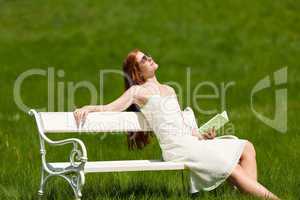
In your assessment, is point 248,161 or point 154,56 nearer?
point 248,161

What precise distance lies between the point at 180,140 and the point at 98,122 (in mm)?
725

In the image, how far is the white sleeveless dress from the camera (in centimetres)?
691

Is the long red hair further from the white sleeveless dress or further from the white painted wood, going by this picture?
the white painted wood

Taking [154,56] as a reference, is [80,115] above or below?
below

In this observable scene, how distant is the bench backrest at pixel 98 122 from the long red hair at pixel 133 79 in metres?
0.14

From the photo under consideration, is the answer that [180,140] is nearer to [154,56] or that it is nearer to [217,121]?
[217,121]

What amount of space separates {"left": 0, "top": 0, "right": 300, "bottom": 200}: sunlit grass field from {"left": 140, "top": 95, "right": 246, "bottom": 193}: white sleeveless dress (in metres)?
0.73

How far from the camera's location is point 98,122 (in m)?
7.19

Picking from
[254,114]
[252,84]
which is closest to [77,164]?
[254,114]

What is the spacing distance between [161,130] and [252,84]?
38.5 feet

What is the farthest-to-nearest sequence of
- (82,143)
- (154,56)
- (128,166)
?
(154,56)
(128,166)
(82,143)

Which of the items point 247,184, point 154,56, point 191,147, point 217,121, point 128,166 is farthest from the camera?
point 154,56

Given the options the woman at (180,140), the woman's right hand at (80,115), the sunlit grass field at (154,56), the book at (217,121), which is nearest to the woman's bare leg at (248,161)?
the woman at (180,140)

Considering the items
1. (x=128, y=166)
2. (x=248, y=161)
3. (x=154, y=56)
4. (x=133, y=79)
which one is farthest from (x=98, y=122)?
(x=154, y=56)
